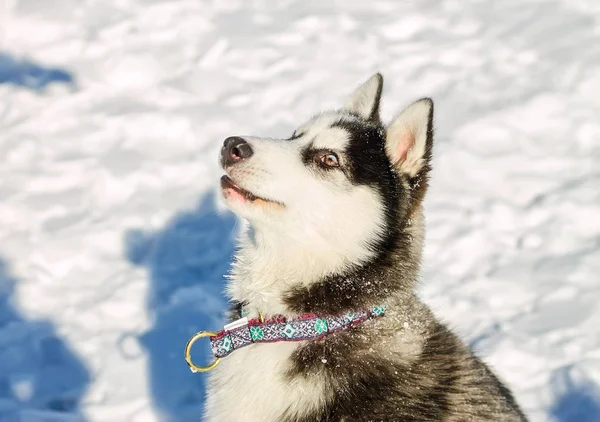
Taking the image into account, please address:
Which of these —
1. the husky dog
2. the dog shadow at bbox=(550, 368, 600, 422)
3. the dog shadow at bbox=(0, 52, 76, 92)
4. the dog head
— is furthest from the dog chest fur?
the dog shadow at bbox=(0, 52, 76, 92)

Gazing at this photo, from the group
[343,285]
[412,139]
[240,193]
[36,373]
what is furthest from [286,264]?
[36,373]

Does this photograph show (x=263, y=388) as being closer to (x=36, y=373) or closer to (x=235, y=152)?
(x=235, y=152)

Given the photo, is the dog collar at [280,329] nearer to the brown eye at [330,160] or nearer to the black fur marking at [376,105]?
the brown eye at [330,160]

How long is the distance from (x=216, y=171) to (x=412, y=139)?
10.8ft

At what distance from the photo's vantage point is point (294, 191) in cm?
282

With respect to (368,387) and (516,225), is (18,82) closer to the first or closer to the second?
(516,225)

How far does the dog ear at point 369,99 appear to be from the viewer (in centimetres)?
351

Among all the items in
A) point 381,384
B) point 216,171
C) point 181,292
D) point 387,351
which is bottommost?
point 381,384

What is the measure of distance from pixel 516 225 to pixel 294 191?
10.6ft

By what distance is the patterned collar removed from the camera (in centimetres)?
275

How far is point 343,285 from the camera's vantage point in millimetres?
2826

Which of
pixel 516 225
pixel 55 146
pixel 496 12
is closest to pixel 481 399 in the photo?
pixel 516 225

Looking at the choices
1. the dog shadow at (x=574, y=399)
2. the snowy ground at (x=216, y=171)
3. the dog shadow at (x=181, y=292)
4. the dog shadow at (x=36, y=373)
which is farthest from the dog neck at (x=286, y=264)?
the dog shadow at (x=574, y=399)

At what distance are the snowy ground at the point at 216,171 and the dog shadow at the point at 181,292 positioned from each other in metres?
0.01
